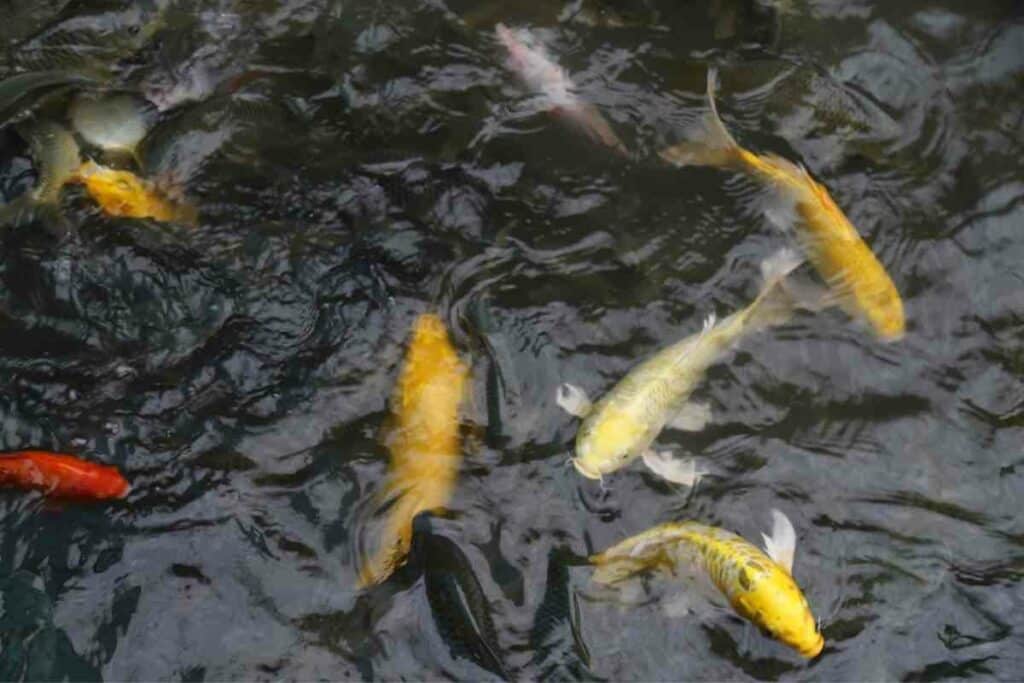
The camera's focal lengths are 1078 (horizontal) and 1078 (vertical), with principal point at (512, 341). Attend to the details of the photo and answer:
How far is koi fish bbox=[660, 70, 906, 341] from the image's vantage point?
4461 mm

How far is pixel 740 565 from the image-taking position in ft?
12.1

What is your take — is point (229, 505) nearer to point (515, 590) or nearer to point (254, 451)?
point (254, 451)

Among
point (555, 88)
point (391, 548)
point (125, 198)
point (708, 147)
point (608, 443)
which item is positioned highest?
point (555, 88)

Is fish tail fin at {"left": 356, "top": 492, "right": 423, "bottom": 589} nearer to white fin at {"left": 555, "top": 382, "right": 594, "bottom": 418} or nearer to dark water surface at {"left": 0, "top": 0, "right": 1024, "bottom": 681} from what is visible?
dark water surface at {"left": 0, "top": 0, "right": 1024, "bottom": 681}

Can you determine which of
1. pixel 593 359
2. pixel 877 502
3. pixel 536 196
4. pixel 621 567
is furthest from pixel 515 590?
pixel 536 196

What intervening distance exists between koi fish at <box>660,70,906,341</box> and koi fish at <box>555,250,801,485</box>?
319mm

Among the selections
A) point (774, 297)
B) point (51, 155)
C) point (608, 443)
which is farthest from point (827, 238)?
point (51, 155)

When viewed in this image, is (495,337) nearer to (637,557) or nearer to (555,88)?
(637,557)

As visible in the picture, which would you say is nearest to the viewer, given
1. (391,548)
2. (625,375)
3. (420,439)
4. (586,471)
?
(391,548)

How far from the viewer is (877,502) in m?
4.12

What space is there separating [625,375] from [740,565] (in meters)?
0.96

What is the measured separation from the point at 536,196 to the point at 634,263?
0.56m

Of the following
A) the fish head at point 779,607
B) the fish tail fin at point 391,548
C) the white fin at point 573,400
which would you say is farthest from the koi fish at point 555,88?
the fish head at point 779,607

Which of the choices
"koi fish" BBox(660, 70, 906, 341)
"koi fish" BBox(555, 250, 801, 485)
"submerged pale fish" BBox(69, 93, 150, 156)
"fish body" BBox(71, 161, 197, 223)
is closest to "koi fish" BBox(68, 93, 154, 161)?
"submerged pale fish" BBox(69, 93, 150, 156)
